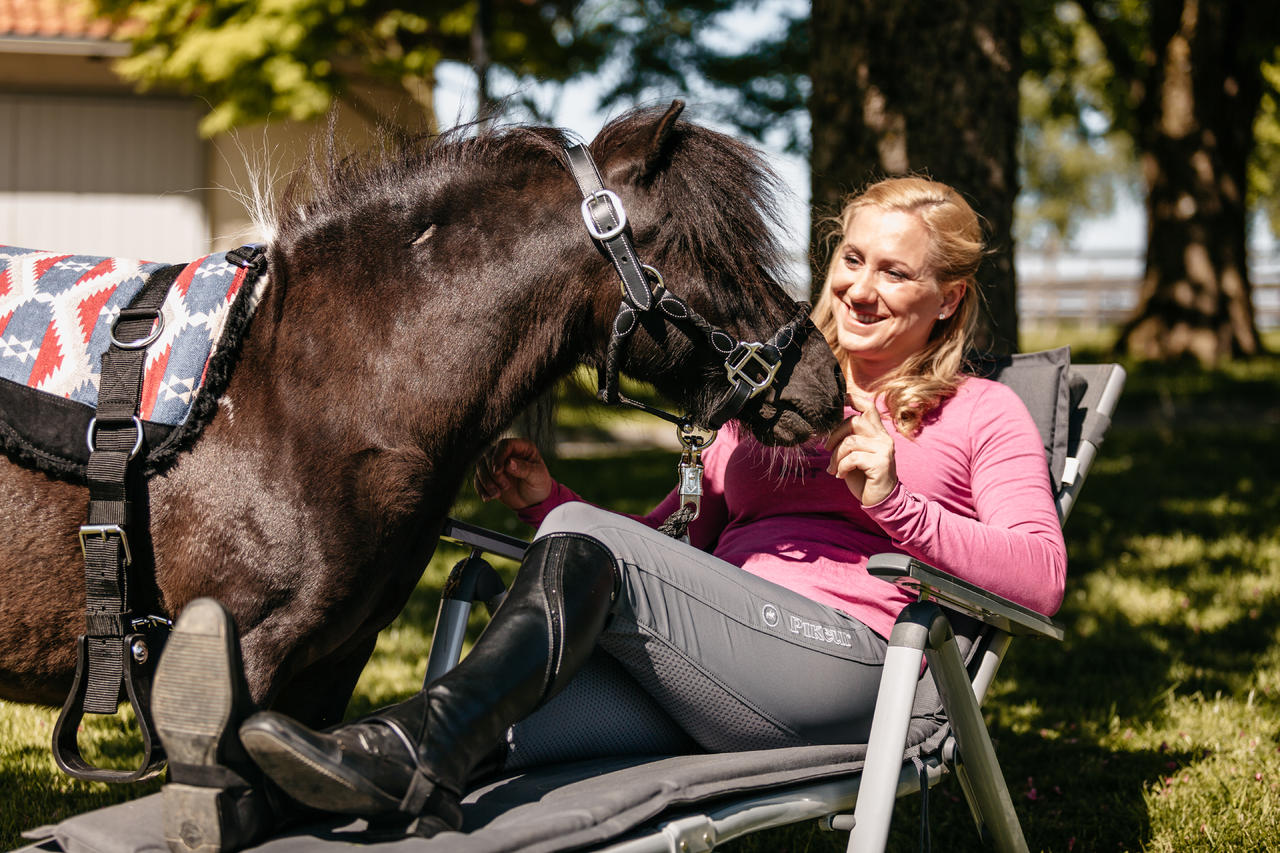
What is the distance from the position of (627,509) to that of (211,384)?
4605 mm

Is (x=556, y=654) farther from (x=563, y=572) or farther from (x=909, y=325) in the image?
(x=909, y=325)

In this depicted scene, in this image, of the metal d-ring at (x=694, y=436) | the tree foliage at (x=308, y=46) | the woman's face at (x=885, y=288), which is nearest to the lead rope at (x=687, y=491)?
the metal d-ring at (x=694, y=436)

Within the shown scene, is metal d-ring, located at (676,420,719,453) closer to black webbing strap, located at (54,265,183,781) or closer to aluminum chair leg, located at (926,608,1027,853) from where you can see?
aluminum chair leg, located at (926,608,1027,853)

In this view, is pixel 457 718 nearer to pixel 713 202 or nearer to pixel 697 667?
pixel 697 667

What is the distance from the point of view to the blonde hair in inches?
96.0

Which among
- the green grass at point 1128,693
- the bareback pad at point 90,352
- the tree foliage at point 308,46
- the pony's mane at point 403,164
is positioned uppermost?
the tree foliage at point 308,46

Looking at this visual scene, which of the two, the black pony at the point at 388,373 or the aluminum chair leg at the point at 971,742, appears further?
the aluminum chair leg at the point at 971,742

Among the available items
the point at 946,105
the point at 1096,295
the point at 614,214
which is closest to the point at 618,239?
the point at 614,214

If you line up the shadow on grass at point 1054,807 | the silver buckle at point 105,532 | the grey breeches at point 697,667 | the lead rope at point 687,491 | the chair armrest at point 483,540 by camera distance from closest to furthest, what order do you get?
the silver buckle at point 105,532, the grey breeches at point 697,667, the lead rope at point 687,491, the chair armrest at point 483,540, the shadow on grass at point 1054,807

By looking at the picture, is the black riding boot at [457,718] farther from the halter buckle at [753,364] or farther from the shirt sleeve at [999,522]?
the shirt sleeve at [999,522]

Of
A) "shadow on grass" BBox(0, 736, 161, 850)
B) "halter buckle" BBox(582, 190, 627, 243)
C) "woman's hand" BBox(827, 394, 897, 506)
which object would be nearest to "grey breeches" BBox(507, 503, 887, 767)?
"woman's hand" BBox(827, 394, 897, 506)

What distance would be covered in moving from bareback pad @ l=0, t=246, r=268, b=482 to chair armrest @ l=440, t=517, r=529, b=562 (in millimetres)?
696

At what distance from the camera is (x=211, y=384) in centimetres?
187

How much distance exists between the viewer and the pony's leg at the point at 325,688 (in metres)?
2.10
